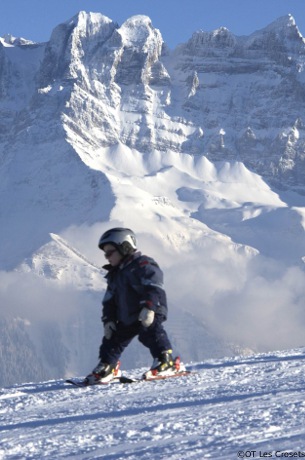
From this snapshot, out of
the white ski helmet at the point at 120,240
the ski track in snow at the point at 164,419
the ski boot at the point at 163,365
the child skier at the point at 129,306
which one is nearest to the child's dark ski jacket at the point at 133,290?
the child skier at the point at 129,306

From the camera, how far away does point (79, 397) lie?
9.62 m

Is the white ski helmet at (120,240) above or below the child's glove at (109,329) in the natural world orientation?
above

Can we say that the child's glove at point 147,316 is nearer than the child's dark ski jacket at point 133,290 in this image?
Yes

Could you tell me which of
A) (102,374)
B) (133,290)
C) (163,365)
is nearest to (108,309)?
(133,290)

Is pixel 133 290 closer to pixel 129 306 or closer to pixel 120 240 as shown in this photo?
pixel 129 306

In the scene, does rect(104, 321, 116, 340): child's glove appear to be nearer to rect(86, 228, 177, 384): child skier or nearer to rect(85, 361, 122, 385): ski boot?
rect(86, 228, 177, 384): child skier

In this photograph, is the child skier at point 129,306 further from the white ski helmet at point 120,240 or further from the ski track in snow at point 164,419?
the ski track in snow at point 164,419

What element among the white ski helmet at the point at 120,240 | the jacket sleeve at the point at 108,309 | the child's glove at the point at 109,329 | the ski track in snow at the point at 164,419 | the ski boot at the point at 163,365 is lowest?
the ski track in snow at the point at 164,419

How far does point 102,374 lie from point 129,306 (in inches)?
32.7

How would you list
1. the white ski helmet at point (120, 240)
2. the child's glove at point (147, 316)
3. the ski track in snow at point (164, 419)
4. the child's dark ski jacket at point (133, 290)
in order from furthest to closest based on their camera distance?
1. the white ski helmet at point (120, 240)
2. the child's dark ski jacket at point (133, 290)
3. the child's glove at point (147, 316)
4. the ski track in snow at point (164, 419)

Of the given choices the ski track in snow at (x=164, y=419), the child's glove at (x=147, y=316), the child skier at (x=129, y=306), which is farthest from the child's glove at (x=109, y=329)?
the ski track in snow at (x=164, y=419)

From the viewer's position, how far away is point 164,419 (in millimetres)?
7270

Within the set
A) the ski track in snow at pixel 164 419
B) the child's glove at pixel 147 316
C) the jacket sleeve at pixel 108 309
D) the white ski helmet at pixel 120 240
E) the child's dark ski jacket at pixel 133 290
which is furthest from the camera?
the jacket sleeve at pixel 108 309

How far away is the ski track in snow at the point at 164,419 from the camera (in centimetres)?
592
